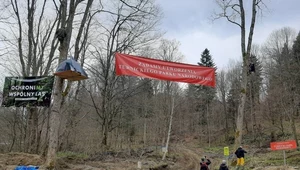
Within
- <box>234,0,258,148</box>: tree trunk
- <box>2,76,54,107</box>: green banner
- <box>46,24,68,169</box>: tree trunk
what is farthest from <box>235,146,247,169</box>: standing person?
<box>2,76,54,107</box>: green banner

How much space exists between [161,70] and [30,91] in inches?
223

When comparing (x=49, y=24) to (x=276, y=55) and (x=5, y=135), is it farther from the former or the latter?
(x=276, y=55)

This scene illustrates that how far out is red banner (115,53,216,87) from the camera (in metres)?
10.9

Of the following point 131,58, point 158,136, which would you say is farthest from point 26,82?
point 158,136

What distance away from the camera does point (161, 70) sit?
11.7 m

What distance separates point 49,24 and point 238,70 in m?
41.3

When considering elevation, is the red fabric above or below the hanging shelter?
below

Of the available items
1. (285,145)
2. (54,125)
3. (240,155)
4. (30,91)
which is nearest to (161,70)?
(54,125)

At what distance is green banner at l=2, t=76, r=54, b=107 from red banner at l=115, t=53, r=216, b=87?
141 inches

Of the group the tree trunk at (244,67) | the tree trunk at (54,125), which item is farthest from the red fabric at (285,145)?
the tree trunk at (54,125)

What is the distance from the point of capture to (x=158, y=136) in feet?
134

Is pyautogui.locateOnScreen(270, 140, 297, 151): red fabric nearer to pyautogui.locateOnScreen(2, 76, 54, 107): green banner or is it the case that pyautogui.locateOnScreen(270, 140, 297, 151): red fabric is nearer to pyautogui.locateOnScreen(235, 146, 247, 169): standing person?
pyautogui.locateOnScreen(235, 146, 247, 169): standing person

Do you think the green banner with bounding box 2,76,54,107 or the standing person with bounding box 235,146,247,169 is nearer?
the green banner with bounding box 2,76,54,107

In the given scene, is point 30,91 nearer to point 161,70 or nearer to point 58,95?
point 58,95
